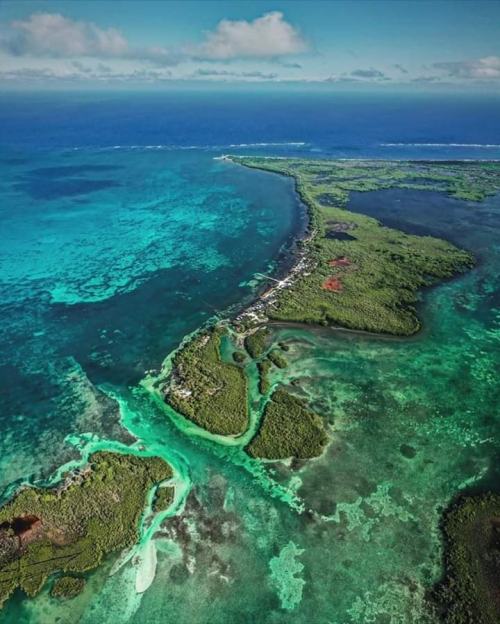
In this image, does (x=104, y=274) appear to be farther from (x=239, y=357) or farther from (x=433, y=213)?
(x=433, y=213)

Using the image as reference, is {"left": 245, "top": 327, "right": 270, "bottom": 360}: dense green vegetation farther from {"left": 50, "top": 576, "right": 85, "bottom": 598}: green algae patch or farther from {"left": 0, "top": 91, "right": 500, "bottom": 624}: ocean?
{"left": 50, "top": 576, "right": 85, "bottom": 598}: green algae patch

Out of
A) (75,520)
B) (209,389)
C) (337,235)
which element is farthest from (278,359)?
(337,235)

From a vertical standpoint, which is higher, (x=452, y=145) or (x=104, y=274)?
(x=452, y=145)

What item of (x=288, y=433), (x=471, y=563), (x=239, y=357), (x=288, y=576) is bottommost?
(x=288, y=576)

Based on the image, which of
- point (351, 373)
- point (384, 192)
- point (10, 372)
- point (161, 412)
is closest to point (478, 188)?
point (384, 192)

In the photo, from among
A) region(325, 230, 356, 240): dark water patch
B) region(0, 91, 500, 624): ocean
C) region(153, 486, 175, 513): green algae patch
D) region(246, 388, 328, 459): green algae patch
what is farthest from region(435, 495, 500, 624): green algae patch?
region(325, 230, 356, 240): dark water patch

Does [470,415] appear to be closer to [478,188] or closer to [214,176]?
[478,188]

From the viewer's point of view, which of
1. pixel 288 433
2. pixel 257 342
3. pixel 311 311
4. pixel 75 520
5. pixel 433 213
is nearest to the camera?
pixel 75 520

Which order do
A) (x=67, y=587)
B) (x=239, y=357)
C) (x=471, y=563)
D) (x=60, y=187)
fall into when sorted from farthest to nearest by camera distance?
(x=60, y=187), (x=239, y=357), (x=471, y=563), (x=67, y=587)
